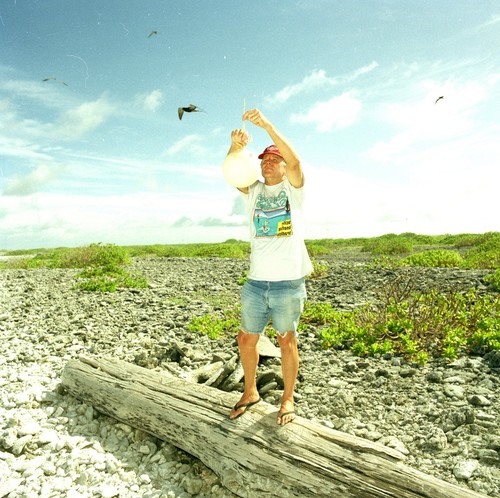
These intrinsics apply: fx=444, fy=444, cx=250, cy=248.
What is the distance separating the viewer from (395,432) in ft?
15.8

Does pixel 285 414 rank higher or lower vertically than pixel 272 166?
lower

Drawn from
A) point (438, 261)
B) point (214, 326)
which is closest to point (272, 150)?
point (214, 326)

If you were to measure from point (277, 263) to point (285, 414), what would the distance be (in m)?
1.41

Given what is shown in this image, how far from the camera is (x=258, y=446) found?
12.8 feet

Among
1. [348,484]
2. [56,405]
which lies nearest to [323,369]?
[348,484]

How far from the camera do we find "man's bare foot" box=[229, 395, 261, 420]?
4.32m

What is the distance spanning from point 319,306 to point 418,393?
4422 mm

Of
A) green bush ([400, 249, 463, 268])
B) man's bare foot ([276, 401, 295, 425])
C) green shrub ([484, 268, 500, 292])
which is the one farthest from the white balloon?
green bush ([400, 249, 463, 268])

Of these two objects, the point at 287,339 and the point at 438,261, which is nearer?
the point at 287,339

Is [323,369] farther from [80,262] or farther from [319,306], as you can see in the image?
[80,262]

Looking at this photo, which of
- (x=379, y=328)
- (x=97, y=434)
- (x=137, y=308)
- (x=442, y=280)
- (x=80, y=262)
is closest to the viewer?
(x=97, y=434)

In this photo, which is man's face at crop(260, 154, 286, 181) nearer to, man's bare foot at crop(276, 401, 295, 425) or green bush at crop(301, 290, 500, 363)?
man's bare foot at crop(276, 401, 295, 425)

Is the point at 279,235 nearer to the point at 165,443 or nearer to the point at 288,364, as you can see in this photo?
the point at 288,364

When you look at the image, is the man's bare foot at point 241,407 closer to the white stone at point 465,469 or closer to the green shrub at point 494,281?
the white stone at point 465,469
